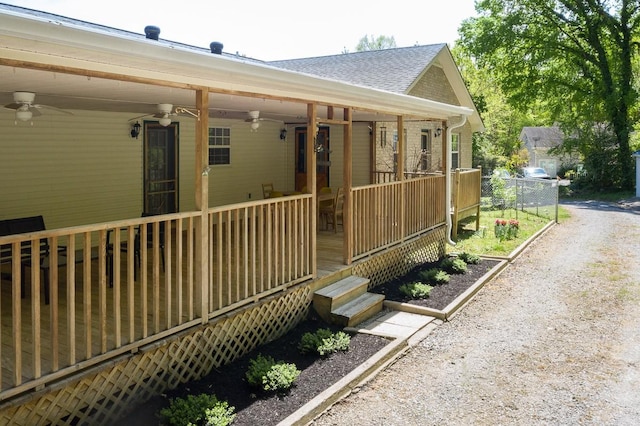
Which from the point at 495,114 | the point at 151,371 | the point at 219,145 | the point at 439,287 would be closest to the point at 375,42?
the point at 495,114

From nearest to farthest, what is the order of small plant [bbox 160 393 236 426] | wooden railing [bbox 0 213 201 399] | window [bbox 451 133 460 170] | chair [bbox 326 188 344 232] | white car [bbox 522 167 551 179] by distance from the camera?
wooden railing [bbox 0 213 201 399]
small plant [bbox 160 393 236 426]
chair [bbox 326 188 344 232]
window [bbox 451 133 460 170]
white car [bbox 522 167 551 179]

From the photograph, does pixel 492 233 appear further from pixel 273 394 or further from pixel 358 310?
pixel 273 394

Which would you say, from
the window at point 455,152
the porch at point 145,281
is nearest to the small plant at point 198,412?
the porch at point 145,281

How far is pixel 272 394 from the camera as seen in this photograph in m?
4.84

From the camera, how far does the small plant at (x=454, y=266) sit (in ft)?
31.7

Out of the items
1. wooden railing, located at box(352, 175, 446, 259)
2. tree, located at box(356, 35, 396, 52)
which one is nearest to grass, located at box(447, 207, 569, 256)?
wooden railing, located at box(352, 175, 446, 259)

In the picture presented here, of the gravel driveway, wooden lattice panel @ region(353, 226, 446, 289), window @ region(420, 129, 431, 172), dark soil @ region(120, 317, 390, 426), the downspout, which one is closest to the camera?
dark soil @ region(120, 317, 390, 426)

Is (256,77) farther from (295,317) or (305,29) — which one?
(305,29)

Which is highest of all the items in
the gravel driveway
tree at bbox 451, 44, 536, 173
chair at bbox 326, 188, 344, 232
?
tree at bbox 451, 44, 536, 173

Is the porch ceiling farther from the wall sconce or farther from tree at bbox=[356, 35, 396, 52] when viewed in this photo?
→ tree at bbox=[356, 35, 396, 52]

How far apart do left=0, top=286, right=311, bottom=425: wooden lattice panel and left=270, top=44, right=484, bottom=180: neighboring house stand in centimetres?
765

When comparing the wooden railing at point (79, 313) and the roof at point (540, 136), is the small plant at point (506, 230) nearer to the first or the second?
the wooden railing at point (79, 313)

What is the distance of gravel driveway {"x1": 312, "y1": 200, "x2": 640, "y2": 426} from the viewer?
15.5 feet

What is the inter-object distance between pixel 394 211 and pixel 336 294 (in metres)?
2.77
